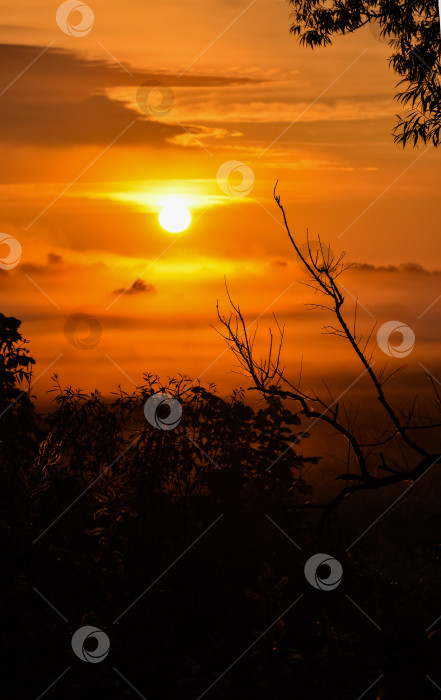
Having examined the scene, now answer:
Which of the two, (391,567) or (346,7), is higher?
(346,7)

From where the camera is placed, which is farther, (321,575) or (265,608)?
(321,575)

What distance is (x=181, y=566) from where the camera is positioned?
695 centimetres

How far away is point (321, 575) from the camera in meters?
6.74

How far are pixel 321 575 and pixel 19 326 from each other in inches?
158

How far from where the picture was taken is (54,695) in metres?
5.82

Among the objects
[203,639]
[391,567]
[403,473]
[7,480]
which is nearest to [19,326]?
[7,480]

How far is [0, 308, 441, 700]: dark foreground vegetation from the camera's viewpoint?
18.6 ft

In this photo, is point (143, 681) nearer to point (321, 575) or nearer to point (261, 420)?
point (321, 575)

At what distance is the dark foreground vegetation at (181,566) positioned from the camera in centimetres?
566

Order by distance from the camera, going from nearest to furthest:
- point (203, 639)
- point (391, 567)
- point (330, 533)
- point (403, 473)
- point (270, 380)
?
point (403, 473)
point (270, 380)
point (203, 639)
point (330, 533)
point (391, 567)

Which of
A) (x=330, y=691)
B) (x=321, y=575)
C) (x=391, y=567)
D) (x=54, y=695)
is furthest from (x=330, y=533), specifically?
(x=391, y=567)

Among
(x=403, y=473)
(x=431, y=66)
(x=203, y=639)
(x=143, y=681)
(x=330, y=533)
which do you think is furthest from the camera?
(x=431, y=66)

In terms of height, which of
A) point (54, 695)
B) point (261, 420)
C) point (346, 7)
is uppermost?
point (346, 7)

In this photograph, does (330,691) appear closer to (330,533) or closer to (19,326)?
(330,533)
